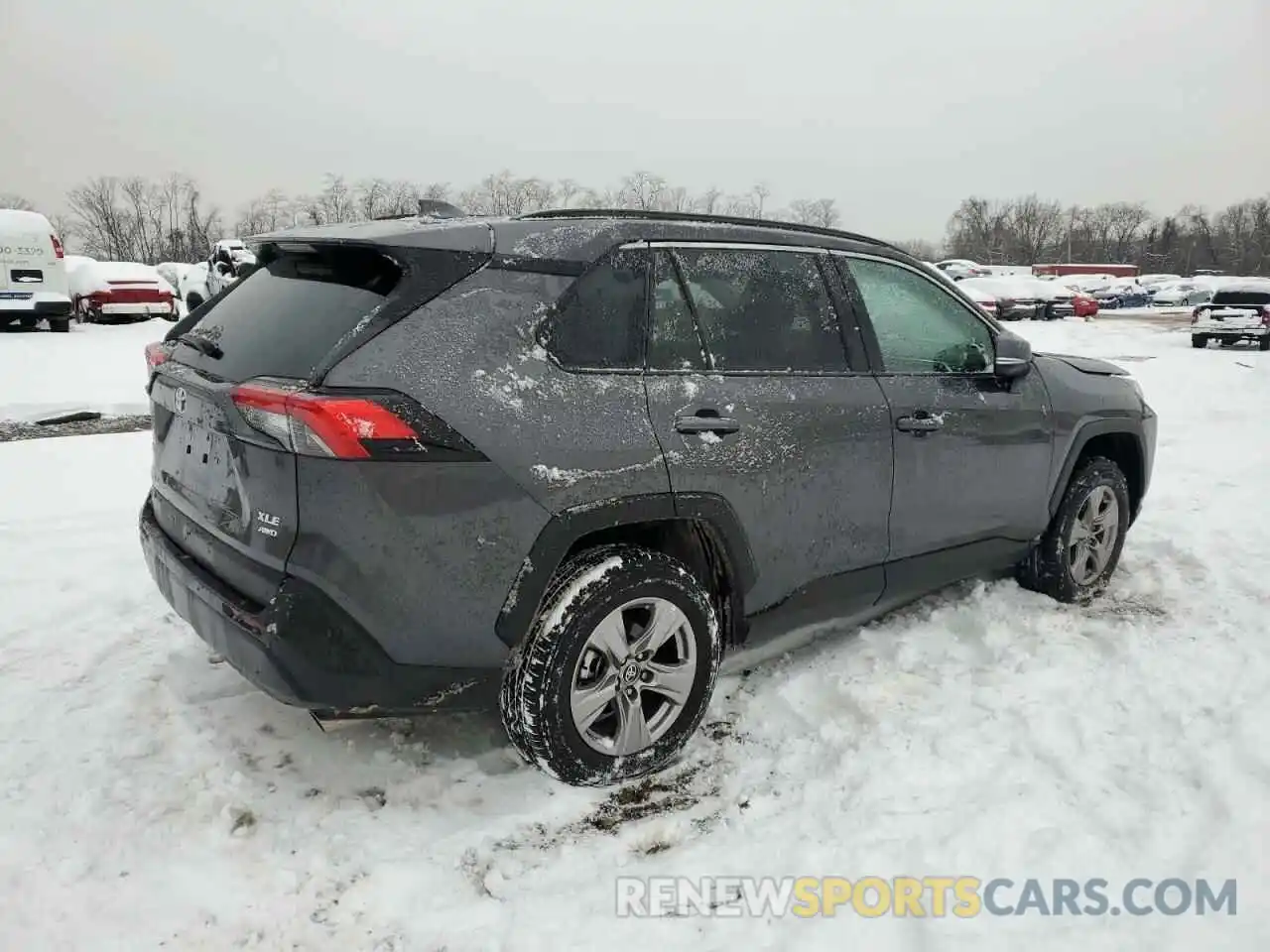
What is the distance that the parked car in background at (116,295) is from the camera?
1925 centimetres

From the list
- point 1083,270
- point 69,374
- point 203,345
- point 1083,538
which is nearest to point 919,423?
point 1083,538

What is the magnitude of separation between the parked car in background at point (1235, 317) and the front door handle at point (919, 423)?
67.5 ft

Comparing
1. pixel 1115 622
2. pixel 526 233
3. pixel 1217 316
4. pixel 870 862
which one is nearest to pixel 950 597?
pixel 1115 622

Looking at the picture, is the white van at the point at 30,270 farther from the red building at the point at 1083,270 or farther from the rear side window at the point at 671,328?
Answer: the red building at the point at 1083,270

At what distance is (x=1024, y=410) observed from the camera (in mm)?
3797

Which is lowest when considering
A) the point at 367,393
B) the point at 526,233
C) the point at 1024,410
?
the point at 1024,410

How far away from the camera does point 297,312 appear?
2.55 metres

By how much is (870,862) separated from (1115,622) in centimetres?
224

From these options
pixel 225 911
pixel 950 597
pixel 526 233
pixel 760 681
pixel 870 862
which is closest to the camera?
pixel 225 911

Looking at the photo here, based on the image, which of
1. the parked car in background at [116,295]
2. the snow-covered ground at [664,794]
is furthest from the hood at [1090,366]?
the parked car in background at [116,295]

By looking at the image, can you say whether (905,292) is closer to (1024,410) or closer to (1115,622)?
(1024,410)

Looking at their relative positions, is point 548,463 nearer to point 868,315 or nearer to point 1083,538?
point 868,315

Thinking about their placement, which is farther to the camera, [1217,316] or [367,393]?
[1217,316]

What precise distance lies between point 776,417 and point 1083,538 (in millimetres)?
2282
